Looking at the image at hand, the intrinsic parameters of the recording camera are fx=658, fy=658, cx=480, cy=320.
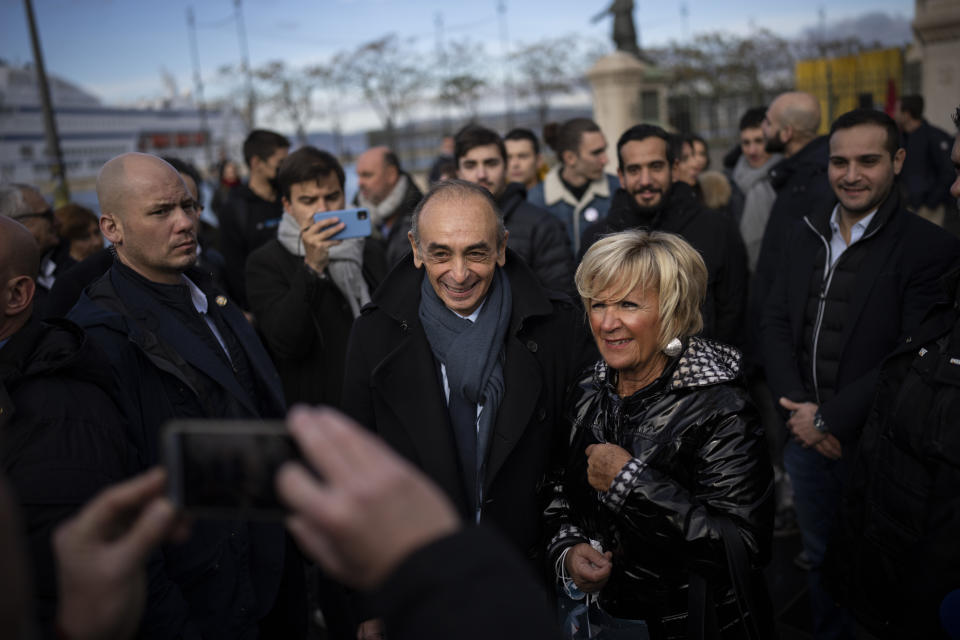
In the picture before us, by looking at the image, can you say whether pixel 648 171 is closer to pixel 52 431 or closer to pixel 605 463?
pixel 605 463

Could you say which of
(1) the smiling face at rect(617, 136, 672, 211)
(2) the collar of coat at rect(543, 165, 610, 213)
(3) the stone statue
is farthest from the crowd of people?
(3) the stone statue

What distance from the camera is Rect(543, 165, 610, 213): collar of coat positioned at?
18.0 feet

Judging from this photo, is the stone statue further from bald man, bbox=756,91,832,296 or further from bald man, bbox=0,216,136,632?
bald man, bbox=0,216,136,632

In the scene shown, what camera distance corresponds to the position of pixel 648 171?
13.4 ft

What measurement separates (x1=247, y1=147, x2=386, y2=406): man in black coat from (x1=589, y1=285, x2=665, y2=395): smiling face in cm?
182

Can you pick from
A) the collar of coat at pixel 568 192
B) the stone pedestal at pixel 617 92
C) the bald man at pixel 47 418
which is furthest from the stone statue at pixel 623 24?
the bald man at pixel 47 418

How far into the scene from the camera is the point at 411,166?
28.5 metres

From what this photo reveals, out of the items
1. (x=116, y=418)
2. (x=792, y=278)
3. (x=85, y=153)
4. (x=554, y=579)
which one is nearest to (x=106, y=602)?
(x=116, y=418)

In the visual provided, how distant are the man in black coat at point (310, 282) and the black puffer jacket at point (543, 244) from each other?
37.2 inches

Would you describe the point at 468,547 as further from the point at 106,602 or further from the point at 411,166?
the point at 411,166

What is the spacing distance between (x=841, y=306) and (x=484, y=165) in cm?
287

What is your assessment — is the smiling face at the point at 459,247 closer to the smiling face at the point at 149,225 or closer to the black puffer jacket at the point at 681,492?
the black puffer jacket at the point at 681,492

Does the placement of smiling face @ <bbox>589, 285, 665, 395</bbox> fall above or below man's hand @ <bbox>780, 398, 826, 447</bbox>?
above

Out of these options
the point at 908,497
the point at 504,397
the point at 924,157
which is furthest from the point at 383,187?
the point at 924,157
